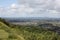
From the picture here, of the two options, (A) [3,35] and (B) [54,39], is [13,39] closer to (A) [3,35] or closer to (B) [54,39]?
(A) [3,35]

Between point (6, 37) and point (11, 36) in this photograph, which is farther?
point (11, 36)

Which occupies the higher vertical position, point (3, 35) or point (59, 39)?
point (3, 35)

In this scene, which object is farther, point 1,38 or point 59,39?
point 59,39

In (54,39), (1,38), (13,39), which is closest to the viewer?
(1,38)

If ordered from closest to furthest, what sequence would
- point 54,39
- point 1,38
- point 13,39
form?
point 1,38
point 13,39
point 54,39

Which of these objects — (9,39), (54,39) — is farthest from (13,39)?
(54,39)

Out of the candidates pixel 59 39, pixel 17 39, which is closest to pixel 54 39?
pixel 59 39

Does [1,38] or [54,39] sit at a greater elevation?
[1,38]

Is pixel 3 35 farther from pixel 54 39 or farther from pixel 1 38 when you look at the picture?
pixel 54 39
